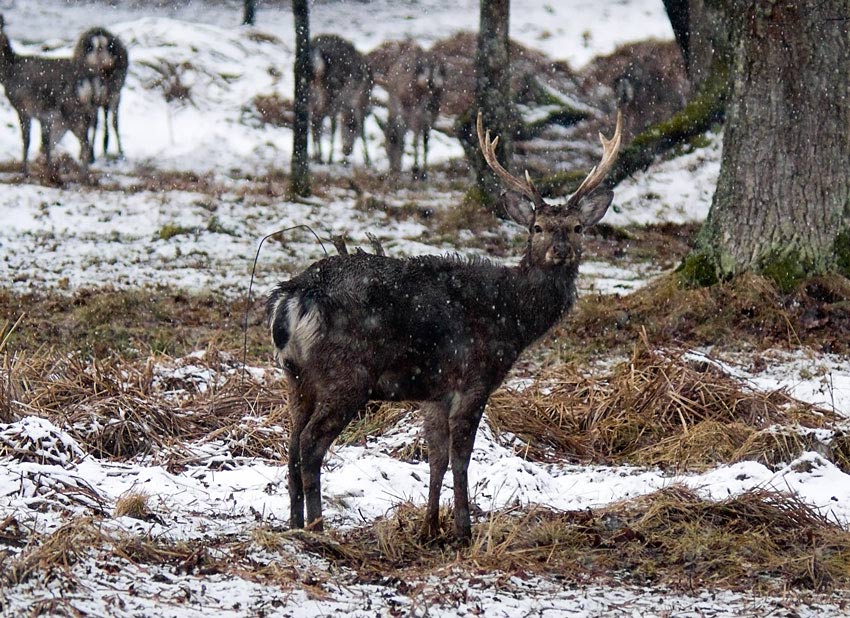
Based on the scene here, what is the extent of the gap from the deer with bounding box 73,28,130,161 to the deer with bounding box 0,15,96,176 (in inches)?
12.8

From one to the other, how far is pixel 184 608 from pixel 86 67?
15504mm

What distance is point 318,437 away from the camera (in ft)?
18.8

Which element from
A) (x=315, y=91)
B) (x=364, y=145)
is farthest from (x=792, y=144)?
(x=315, y=91)

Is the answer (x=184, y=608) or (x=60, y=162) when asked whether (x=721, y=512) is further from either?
(x=60, y=162)

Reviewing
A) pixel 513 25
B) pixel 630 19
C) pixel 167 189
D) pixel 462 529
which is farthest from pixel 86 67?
pixel 462 529

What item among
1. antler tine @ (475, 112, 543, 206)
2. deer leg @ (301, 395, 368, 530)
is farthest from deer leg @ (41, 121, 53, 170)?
deer leg @ (301, 395, 368, 530)

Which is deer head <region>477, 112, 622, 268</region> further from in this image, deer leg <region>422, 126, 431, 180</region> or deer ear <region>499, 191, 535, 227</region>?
deer leg <region>422, 126, 431, 180</region>

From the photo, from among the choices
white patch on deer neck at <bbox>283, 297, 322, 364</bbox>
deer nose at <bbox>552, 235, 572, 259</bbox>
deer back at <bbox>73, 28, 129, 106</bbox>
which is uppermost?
deer back at <bbox>73, 28, 129, 106</bbox>

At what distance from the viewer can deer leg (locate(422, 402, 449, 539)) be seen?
19.7 feet

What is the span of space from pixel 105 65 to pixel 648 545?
15.3 metres

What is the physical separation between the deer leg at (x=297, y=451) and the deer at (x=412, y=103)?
13.8 metres

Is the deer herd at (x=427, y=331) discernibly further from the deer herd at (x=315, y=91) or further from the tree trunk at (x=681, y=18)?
the deer herd at (x=315, y=91)

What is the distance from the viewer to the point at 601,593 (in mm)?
5055

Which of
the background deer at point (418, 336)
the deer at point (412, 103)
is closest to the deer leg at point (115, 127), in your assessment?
the deer at point (412, 103)
